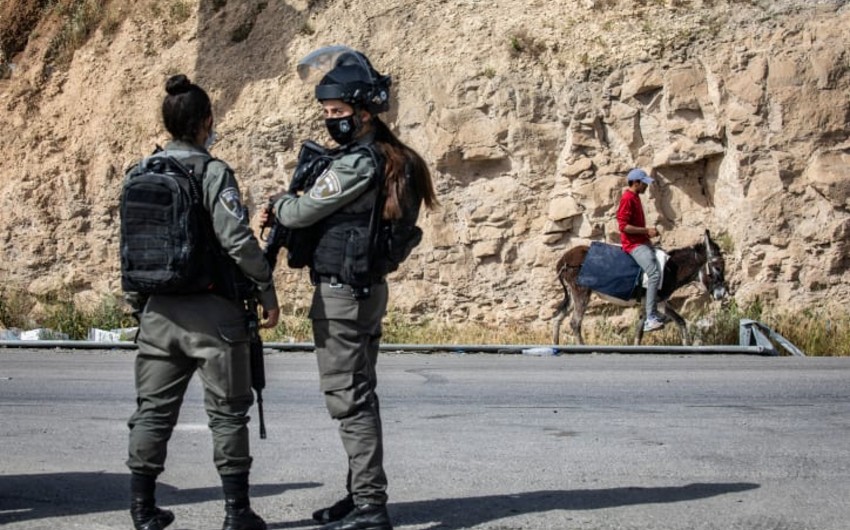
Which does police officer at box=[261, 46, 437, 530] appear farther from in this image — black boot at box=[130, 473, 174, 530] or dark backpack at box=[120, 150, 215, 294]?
black boot at box=[130, 473, 174, 530]

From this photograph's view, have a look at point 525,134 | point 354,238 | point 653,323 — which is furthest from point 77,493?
point 525,134

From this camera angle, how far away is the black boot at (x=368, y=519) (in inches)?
259

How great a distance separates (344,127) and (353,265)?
0.69 metres

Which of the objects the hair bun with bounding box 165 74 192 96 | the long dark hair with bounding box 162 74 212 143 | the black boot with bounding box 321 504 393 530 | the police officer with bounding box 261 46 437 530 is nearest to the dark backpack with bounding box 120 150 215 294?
the long dark hair with bounding box 162 74 212 143

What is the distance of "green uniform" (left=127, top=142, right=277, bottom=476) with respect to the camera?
21.1 feet

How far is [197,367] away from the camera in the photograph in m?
6.60

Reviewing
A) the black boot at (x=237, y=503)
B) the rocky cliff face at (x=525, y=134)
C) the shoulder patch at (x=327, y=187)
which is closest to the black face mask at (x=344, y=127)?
the shoulder patch at (x=327, y=187)

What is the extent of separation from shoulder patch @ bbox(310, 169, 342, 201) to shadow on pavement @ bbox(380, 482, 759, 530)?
1.64 metres

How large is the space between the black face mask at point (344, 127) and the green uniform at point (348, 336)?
0.61 ft

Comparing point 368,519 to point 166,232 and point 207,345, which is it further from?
point 166,232

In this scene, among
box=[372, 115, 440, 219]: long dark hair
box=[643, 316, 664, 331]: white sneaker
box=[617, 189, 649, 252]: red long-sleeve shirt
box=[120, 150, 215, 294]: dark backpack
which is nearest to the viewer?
box=[120, 150, 215, 294]: dark backpack

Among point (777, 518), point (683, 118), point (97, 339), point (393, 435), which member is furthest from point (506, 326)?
point (777, 518)

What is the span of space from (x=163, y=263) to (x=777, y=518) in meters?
3.22

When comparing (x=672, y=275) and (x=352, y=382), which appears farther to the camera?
(x=672, y=275)
